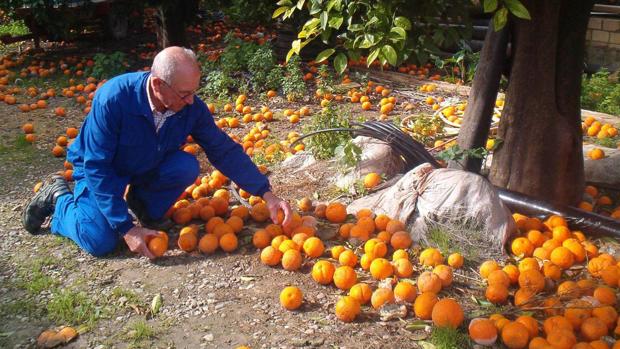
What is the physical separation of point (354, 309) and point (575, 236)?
72.1 inches

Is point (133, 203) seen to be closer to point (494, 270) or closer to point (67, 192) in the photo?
point (67, 192)

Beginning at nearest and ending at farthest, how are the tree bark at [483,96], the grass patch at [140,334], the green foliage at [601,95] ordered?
the grass patch at [140,334] < the tree bark at [483,96] < the green foliage at [601,95]

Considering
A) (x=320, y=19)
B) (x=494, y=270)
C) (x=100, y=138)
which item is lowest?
(x=494, y=270)

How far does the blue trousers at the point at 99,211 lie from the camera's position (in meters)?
4.07

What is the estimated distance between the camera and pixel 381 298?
11.2ft

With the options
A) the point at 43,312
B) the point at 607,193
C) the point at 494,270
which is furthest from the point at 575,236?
the point at 43,312

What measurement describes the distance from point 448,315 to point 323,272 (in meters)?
0.84

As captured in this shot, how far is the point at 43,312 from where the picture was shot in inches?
139

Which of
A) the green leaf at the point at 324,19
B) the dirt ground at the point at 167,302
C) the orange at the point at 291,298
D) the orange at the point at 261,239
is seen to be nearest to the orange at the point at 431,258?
the dirt ground at the point at 167,302

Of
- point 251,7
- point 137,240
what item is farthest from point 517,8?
point 251,7

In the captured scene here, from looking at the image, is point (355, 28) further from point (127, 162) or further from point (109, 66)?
point (109, 66)

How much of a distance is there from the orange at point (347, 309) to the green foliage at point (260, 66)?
5176mm

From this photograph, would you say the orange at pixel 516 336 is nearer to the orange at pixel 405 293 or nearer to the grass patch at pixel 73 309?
the orange at pixel 405 293

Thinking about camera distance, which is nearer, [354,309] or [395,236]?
[354,309]
